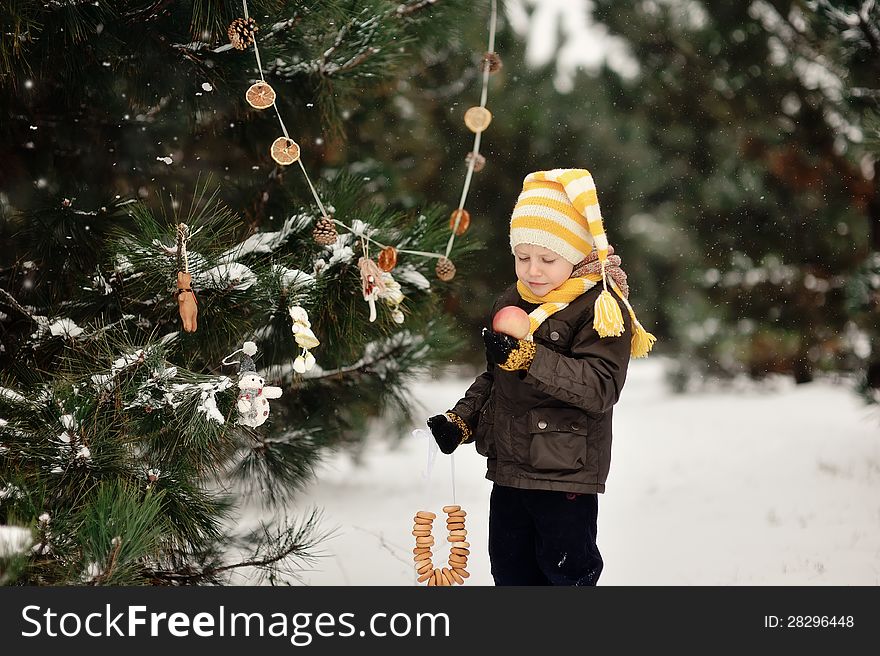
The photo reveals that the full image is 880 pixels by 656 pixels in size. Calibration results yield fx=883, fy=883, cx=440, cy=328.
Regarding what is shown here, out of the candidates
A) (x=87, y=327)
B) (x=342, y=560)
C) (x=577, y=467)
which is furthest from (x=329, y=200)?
(x=342, y=560)

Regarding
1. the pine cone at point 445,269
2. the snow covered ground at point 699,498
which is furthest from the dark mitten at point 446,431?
the snow covered ground at point 699,498

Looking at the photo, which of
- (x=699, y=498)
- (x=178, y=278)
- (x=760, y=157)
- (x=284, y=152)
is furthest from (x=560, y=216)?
(x=760, y=157)

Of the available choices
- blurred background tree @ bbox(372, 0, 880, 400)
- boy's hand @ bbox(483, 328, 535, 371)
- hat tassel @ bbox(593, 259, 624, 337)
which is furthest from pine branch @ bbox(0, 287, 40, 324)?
blurred background tree @ bbox(372, 0, 880, 400)

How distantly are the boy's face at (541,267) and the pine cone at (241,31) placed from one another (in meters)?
0.61

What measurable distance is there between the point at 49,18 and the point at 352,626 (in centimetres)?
123

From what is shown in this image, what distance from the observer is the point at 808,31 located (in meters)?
3.78

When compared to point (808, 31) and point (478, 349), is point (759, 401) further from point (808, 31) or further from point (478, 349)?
point (808, 31)

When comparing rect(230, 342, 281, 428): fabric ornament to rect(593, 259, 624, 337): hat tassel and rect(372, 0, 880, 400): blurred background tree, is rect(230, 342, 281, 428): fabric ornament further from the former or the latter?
rect(372, 0, 880, 400): blurred background tree

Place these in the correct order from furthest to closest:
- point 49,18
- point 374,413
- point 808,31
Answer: point 808,31 → point 374,413 → point 49,18

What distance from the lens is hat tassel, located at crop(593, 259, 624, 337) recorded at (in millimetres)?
1433

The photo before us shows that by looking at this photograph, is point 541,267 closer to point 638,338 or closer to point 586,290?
point 586,290

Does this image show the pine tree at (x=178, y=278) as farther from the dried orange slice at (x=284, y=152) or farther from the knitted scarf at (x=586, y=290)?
the knitted scarf at (x=586, y=290)

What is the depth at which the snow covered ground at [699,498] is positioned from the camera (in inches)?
93.3

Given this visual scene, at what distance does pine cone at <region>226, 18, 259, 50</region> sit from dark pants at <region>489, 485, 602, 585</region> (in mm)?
930
